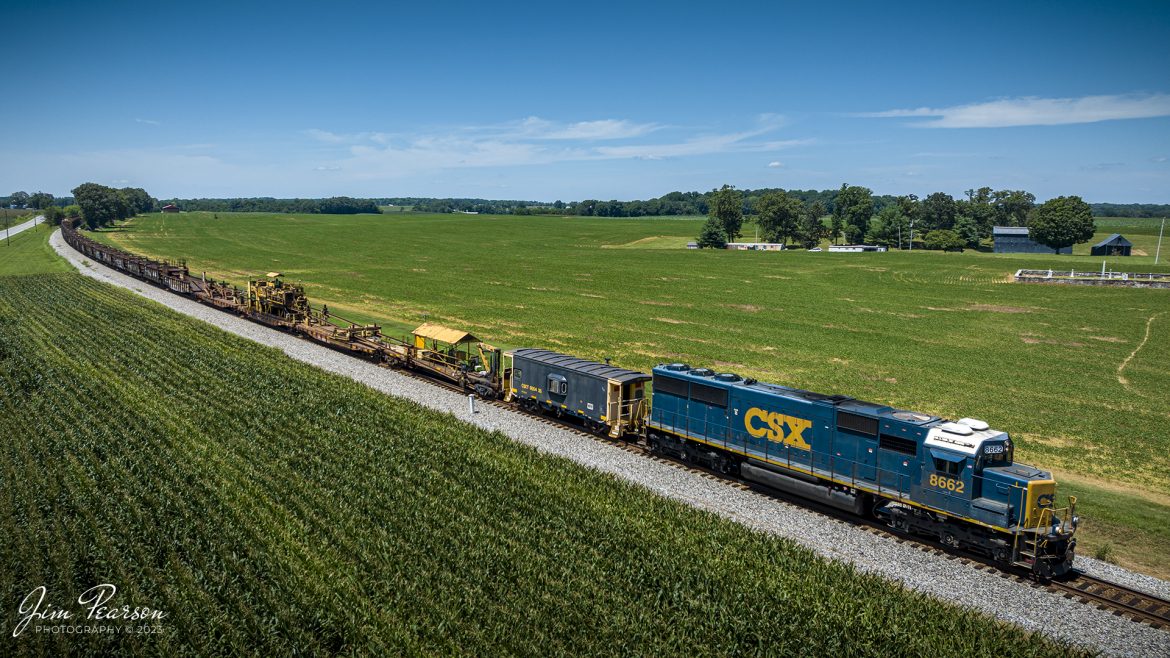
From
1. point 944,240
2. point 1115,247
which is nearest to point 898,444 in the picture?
point 1115,247

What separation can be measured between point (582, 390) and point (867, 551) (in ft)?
43.4

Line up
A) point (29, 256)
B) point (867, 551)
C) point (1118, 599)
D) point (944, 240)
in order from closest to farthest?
point (1118, 599), point (867, 551), point (29, 256), point (944, 240)

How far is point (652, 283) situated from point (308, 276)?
4411cm

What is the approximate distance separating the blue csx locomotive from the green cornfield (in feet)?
11.3

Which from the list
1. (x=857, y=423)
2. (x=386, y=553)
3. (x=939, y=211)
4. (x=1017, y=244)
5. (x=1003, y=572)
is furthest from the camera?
(x=939, y=211)

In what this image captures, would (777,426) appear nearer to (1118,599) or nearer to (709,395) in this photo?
(709,395)

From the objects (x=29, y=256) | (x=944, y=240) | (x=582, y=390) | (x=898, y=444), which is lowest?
(x=29, y=256)

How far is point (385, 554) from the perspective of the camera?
1841cm

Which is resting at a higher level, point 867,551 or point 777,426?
point 777,426

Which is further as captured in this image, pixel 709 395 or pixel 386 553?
pixel 709 395

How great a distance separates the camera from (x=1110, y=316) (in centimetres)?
6612

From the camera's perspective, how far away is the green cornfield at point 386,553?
603 inches

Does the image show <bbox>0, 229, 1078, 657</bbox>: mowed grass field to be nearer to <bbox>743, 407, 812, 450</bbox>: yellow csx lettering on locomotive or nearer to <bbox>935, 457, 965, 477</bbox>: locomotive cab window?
<bbox>935, 457, 965, 477</bbox>: locomotive cab window

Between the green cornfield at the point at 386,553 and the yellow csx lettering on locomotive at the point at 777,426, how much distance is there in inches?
166
